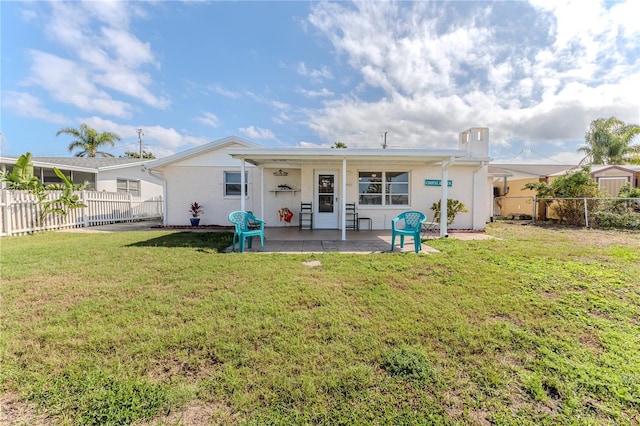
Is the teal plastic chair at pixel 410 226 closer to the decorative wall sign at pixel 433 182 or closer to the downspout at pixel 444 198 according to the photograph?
the downspout at pixel 444 198

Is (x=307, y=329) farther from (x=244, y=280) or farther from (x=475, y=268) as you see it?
(x=475, y=268)

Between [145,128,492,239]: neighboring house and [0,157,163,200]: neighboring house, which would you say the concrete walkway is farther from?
[0,157,163,200]: neighboring house

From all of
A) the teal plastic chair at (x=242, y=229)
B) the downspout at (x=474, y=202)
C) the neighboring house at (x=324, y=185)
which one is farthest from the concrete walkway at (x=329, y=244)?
the downspout at (x=474, y=202)

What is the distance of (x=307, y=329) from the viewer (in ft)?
9.75

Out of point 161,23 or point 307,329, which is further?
point 161,23

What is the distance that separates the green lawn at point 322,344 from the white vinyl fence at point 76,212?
19.8ft

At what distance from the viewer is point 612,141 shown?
23.2 metres

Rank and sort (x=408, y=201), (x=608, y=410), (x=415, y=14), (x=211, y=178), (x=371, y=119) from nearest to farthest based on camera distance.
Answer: (x=608, y=410)
(x=415, y=14)
(x=408, y=201)
(x=211, y=178)
(x=371, y=119)

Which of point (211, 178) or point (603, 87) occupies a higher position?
point (603, 87)

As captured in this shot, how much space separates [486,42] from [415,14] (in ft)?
8.67

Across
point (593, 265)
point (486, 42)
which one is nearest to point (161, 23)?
point (486, 42)

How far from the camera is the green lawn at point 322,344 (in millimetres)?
2004

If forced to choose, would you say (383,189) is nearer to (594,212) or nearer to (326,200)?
(326,200)

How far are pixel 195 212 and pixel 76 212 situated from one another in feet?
16.3
